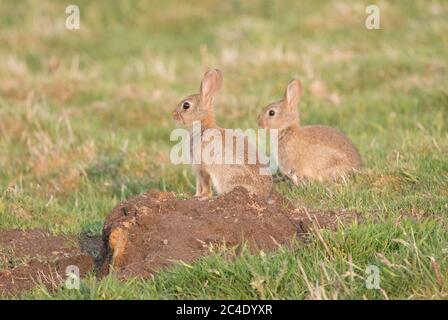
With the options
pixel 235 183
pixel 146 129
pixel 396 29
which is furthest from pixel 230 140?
pixel 396 29

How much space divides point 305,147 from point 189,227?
8.86 ft

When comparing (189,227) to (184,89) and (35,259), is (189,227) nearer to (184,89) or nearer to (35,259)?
(35,259)

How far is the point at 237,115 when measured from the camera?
10297mm

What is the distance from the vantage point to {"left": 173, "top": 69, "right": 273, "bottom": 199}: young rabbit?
6.78 meters

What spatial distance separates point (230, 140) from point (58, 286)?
223 centimetres

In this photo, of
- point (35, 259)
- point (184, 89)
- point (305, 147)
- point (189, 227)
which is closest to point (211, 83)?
point (305, 147)

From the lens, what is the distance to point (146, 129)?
1030 centimetres

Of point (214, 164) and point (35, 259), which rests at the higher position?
point (214, 164)

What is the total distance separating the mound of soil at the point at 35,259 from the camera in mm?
5410

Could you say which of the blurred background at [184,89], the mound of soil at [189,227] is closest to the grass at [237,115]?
the blurred background at [184,89]

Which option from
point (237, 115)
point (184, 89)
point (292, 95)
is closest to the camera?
point (292, 95)

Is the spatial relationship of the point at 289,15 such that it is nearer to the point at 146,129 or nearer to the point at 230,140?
the point at 146,129

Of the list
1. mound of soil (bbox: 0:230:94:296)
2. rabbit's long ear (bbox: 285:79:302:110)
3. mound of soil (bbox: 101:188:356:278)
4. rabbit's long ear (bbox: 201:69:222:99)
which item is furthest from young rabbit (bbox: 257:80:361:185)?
mound of soil (bbox: 0:230:94:296)

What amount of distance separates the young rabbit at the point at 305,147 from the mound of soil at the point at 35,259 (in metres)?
2.26
